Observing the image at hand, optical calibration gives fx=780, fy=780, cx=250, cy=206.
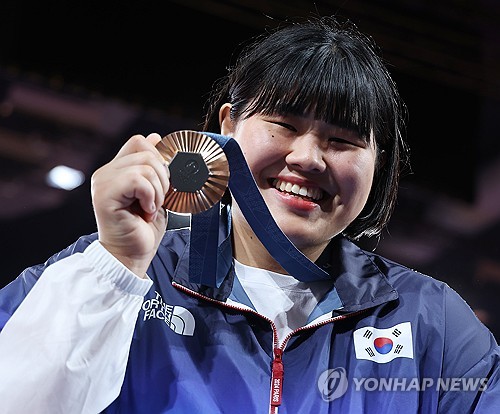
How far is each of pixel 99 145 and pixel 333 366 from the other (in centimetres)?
105

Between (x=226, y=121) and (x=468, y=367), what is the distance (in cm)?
52

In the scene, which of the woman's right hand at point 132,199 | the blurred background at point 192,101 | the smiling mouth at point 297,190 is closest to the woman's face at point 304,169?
the smiling mouth at point 297,190

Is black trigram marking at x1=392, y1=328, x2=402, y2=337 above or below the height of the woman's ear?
below

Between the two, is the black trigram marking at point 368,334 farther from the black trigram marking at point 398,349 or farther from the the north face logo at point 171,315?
the the north face logo at point 171,315

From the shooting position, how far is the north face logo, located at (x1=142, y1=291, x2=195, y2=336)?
1.08 metres

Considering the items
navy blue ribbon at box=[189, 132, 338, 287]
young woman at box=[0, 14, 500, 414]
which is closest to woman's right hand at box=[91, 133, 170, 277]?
young woman at box=[0, 14, 500, 414]

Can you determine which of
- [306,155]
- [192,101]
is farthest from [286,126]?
[192,101]

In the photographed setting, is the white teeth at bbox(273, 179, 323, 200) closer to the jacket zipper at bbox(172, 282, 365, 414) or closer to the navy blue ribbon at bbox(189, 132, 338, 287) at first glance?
the navy blue ribbon at bbox(189, 132, 338, 287)

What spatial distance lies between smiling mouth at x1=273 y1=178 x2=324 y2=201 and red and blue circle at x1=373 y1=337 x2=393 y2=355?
23 cm

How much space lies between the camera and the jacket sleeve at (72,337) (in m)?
0.84

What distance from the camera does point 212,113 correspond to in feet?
4.40

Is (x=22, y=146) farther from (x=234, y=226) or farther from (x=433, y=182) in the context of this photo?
(x=433, y=182)

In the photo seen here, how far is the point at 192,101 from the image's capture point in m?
2.11

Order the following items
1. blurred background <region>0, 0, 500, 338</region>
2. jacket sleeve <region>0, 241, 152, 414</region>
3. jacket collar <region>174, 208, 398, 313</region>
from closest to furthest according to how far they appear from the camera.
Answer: jacket sleeve <region>0, 241, 152, 414</region> < jacket collar <region>174, 208, 398, 313</region> < blurred background <region>0, 0, 500, 338</region>
